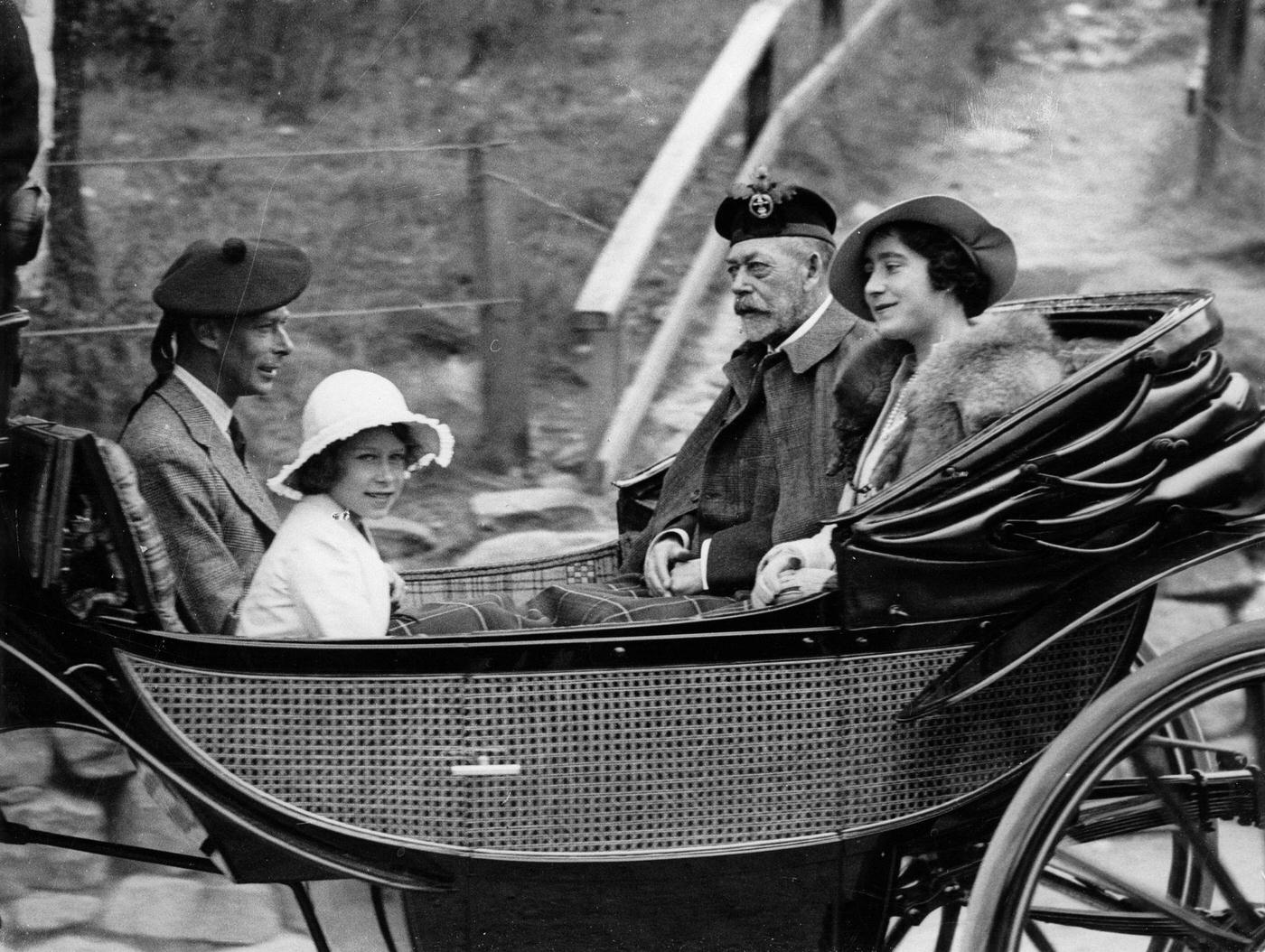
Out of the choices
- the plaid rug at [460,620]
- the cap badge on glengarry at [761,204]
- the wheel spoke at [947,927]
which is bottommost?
the wheel spoke at [947,927]

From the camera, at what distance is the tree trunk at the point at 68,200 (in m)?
3.73

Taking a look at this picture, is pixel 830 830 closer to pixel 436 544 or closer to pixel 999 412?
pixel 999 412

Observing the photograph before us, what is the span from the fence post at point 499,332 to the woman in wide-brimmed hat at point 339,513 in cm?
150

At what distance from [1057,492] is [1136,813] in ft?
1.84

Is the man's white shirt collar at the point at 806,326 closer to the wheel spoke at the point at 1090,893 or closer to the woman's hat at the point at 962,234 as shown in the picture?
the woman's hat at the point at 962,234

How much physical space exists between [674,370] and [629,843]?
2004 millimetres

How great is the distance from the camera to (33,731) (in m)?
3.47

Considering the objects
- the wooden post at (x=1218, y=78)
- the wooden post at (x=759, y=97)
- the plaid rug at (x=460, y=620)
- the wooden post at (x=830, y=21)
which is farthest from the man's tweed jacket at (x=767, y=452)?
the wooden post at (x=1218, y=78)

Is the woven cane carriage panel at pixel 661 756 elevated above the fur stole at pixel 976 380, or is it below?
below

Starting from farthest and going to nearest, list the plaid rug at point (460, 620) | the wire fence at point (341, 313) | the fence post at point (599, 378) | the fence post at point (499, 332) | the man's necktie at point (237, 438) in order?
1. the fence post at point (499, 332)
2. the fence post at point (599, 378)
3. the wire fence at point (341, 313)
4. the man's necktie at point (237, 438)
5. the plaid rug at point (460, 620)

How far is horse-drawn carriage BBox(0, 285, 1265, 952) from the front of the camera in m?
2.14

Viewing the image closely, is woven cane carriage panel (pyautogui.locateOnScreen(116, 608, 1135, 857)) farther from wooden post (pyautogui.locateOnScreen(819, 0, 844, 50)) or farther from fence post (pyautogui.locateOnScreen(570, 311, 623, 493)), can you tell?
wooden post (pyautogui.locateOnScreen(819, 0, 844, 50))

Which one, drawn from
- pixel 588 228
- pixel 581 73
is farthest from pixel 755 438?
pixel 581 73

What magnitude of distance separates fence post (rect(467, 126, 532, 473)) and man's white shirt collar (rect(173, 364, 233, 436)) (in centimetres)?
142
